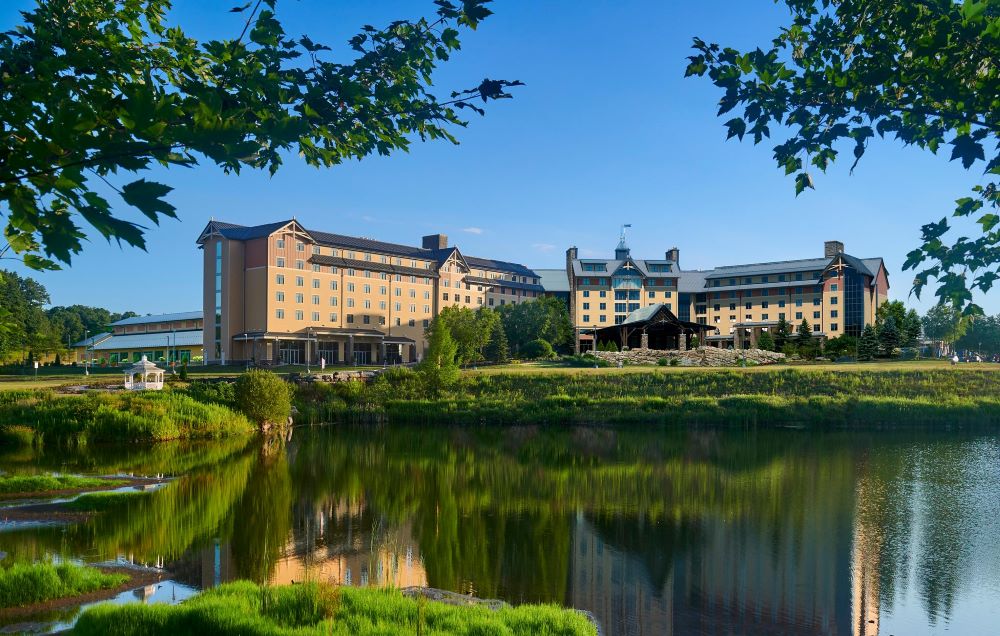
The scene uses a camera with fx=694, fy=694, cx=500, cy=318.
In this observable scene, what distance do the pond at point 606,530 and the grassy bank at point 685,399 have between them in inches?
463

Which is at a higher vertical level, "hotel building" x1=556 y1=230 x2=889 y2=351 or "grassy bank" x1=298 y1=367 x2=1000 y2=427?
"hotel building" x1=556 y1=230 x2=889 y2=351

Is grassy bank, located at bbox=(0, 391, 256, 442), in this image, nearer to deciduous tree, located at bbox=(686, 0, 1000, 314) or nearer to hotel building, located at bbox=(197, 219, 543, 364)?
hotel building, located at bbox=(197, 219, 543, 364)

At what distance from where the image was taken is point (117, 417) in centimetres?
3566

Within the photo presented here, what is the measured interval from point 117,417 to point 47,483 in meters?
15.7

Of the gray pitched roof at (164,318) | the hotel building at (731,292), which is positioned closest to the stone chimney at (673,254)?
the hotel building at (731,292)

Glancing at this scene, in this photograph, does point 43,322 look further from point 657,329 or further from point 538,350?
point 657,329

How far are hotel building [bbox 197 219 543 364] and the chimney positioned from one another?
5775 mm

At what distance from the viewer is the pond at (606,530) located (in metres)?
13.2

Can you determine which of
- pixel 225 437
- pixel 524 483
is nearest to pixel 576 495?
pixel 524 483

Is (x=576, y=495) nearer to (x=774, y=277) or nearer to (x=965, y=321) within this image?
(x=965, y=321)

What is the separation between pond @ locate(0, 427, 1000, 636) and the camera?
1318 centimetres

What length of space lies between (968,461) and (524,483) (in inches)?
770

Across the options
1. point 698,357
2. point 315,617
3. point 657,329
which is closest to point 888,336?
point 698,357

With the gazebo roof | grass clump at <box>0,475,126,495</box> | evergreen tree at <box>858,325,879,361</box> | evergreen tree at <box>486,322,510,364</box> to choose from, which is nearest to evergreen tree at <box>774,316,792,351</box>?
evergreen tree at <box>858,325,879,361</box>
